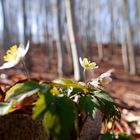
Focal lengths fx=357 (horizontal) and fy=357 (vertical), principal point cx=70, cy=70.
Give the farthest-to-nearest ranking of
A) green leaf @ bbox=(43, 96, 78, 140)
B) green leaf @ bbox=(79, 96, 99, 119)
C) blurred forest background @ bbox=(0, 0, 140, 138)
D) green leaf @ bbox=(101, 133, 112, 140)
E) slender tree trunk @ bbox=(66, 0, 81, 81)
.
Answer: blurred forest background @ bbox=(0, 0, 140, 138)
slender tree trunk @ bbox=(66, 0, 81, 81)
green leaf @ bbox=(101, 133, 112, 140)
green leaf @ bbox=(79, 96, 99, 119)
green leaf @ bbox=(43, 96, 78, 140)

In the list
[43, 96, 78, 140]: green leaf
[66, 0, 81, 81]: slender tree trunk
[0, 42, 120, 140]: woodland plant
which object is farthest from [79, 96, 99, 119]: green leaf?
[66, 0, 81, 81]: slender tree trunk

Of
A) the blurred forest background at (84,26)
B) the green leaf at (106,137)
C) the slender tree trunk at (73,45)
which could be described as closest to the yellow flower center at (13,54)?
the green leaf at (106,137)

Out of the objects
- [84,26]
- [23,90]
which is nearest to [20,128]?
[23,90]

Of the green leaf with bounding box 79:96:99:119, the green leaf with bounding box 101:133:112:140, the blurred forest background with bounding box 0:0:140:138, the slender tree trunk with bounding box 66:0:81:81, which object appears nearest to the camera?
the green leaf with bounding box 79:96:99:119

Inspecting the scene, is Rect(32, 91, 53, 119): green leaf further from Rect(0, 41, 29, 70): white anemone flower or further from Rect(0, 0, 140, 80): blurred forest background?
Rect(0, 0, 140, 80): blurred forest background

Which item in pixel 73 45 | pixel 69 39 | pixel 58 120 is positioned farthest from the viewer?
pixel 69 39

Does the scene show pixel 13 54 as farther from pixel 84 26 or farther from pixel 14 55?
pixel 84 26
